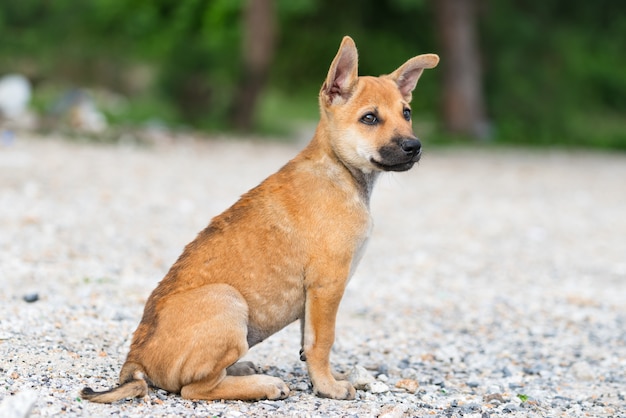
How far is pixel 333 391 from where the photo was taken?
530 cm

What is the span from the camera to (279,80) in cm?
2755

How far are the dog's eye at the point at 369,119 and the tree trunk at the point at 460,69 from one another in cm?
1819

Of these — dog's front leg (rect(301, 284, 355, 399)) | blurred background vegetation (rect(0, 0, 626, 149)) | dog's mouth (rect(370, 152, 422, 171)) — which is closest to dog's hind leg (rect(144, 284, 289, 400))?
dog's front leg (rect(301, 284, 355, 399))

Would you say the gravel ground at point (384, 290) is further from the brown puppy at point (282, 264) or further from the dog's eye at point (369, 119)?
the dog's eye at point (369, 119)

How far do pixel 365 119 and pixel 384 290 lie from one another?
360cm

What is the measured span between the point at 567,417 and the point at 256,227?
214 centimetres

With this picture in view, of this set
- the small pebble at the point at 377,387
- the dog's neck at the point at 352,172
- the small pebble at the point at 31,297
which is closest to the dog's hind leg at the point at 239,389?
the small pebble at the point at 377,387

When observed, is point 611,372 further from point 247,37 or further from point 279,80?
point 279,80

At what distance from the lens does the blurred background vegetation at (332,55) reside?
22853mm

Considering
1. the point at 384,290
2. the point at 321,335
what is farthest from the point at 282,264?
the point at 384,290

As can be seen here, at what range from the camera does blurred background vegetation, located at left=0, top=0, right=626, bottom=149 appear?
22.9m

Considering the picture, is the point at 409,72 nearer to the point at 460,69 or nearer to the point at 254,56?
the point at 254,56

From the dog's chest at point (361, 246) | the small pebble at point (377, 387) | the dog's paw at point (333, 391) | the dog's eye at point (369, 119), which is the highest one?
the dog's eye at point (369, 119)

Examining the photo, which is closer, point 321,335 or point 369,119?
point 321,335
